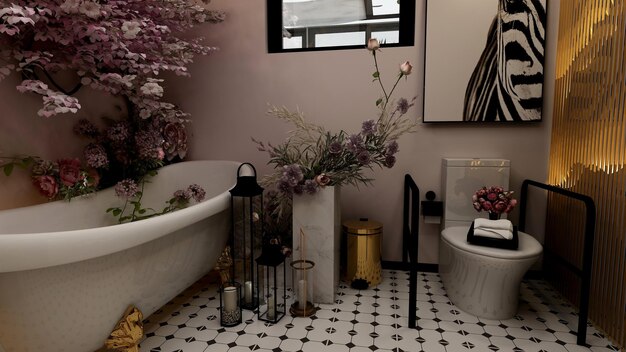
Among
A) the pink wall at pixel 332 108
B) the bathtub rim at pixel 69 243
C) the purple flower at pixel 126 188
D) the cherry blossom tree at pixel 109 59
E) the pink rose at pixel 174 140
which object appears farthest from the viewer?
the pink rose at pixel 174 140

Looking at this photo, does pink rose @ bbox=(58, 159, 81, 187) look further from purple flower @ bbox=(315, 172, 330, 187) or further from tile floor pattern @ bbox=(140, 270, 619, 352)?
purple flower @ bbox=(315, 172, 330, 187)

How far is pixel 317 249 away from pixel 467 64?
158 centimetres

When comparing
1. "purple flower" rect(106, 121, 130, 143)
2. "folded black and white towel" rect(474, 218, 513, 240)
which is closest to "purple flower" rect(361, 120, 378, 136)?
"folded black and white towel" rect(474, 218, 513, 240)

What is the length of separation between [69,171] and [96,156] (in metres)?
0.22

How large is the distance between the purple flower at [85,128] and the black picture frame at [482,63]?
2.21 m

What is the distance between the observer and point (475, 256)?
6.20 ft

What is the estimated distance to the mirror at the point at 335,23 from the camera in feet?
8.60

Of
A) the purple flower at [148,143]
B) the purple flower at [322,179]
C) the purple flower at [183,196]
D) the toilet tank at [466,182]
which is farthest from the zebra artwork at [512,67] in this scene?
the purple flower at [148,143]

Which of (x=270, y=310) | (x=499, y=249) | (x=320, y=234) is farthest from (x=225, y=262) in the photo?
(x=499, y=249)

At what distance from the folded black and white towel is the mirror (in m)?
1.37

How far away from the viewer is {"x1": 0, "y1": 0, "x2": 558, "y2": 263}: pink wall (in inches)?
97.5

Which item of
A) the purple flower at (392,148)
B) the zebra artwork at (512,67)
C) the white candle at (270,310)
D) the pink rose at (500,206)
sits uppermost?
the zebra artwork at (512,67)

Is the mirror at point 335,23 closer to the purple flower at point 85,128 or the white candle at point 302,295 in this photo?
the purple flower at point 85,128

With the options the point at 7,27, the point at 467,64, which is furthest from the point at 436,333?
the point at 7,27
